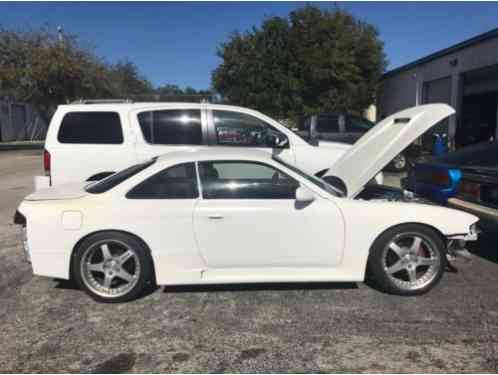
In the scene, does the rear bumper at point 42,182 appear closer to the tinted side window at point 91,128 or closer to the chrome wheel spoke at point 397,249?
the tinted side window at point 91,128

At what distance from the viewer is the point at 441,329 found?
10.5 feet

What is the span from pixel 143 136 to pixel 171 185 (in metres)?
2.44

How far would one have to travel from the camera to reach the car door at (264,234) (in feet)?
11.9

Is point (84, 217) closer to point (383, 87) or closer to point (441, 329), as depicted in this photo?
point (441, 329)

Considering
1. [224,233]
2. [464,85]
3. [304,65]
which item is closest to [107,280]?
[224,233]

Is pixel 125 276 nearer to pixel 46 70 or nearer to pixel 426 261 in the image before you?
pixel 426 261

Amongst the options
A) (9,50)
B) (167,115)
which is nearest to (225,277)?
(167,115)

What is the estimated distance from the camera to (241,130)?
6.10 metres

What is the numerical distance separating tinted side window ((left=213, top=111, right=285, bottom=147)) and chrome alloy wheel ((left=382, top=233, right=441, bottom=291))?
2898 millimetres

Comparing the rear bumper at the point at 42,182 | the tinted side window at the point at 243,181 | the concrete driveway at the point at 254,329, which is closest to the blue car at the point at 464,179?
the concrete driveway at the point at 254,329

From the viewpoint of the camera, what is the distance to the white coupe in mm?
3617

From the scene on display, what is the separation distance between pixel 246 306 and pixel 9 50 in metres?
25.9

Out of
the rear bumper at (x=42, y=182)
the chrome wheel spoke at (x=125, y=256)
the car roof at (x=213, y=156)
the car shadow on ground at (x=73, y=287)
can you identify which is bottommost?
the car shadow on ground at (x=73, y=287)

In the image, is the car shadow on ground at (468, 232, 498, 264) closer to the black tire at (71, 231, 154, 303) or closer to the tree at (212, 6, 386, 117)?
the black tire at (71, 231, 154, 303)
